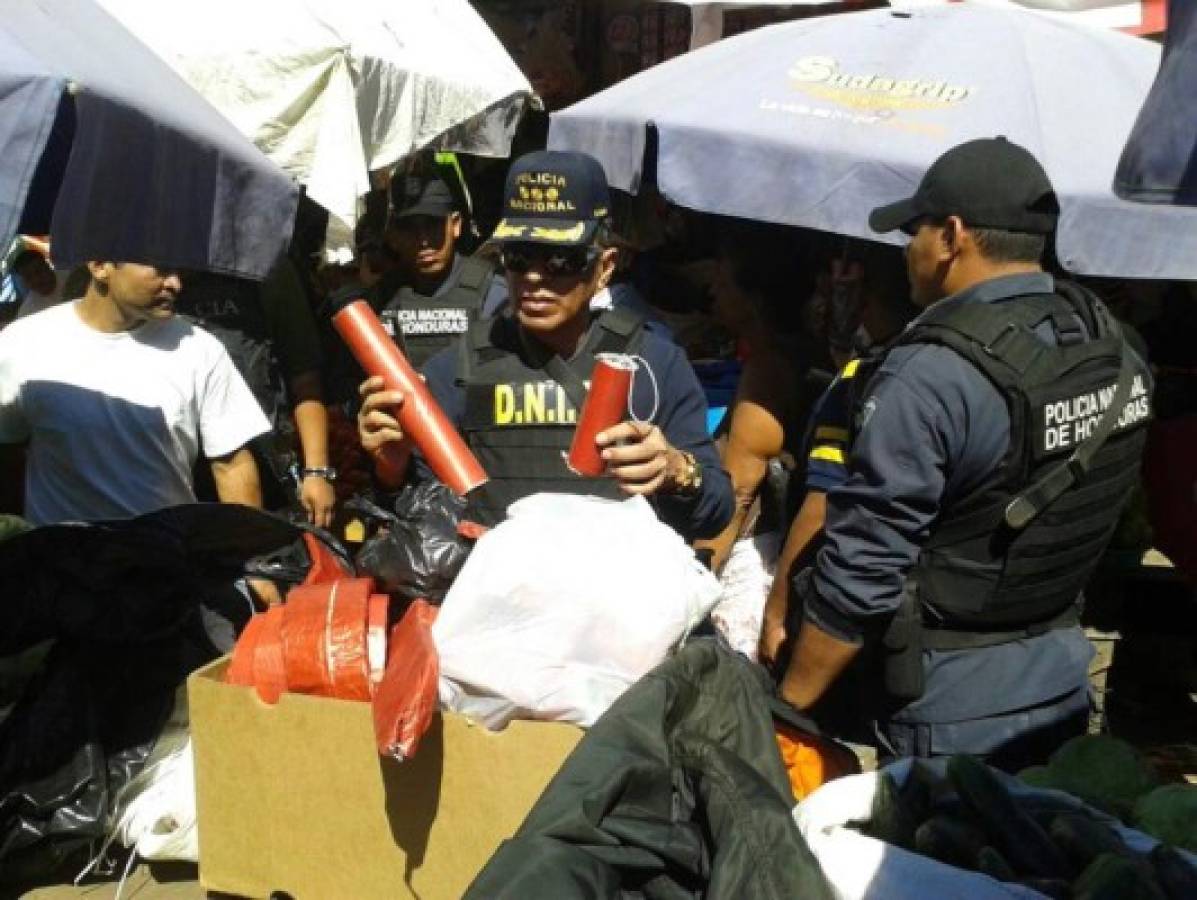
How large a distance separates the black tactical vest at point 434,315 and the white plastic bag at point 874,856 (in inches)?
129

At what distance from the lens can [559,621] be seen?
242cm

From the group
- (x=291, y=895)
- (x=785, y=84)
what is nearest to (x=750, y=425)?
(x=785, y=84)

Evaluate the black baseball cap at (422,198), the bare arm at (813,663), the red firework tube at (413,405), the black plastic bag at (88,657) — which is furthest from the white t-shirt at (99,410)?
the bare arm at (813,663)

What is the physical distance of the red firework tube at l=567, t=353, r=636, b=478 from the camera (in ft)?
9.12

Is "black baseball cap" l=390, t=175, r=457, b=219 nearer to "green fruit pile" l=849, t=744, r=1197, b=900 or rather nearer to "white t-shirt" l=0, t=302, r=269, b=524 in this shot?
"white t-shirt" l=0, t=302, r=269, b=524

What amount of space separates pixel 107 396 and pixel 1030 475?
8.25 feet

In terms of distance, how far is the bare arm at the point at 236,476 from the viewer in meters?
4.22

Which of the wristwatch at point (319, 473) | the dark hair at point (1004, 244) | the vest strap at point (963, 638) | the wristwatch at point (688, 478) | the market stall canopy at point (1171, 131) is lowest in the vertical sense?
the wristwatch at point (319, 473)

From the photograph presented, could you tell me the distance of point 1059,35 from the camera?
4633mm

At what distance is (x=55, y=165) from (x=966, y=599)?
2.06 metres

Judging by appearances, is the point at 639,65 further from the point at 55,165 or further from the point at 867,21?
the point at 55,165

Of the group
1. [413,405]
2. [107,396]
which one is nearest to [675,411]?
[413,405]

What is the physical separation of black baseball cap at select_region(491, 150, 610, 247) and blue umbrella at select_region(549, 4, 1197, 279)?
0.99 m

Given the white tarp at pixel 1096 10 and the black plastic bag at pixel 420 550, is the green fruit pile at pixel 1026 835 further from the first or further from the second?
the white tarp at pixel 1096 10
